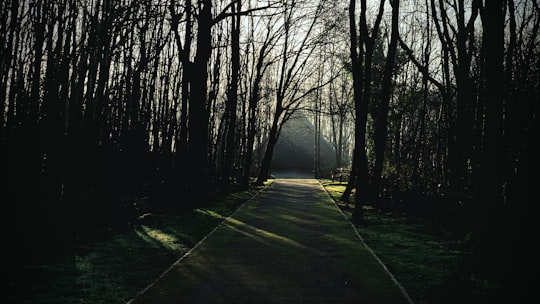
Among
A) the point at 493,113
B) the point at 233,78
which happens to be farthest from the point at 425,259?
the point at 233,78

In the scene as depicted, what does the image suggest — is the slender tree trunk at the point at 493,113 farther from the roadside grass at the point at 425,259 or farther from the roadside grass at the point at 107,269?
the roadside grass at the point at 107,269

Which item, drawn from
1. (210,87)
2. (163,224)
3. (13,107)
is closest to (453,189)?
(163,224)

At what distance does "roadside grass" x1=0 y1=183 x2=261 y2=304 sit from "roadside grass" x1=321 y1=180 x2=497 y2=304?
351cm

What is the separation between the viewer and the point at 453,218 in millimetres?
12281

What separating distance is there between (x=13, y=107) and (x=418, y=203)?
466 inches

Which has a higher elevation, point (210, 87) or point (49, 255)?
point (210, 87)

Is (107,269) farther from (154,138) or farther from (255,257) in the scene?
(154,138)

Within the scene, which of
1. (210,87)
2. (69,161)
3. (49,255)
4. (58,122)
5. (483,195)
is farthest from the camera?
(210,87)

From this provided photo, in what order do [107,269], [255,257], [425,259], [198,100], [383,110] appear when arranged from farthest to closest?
[383,110] → [198,100] → [425,259] → [255,257] → [107,269]

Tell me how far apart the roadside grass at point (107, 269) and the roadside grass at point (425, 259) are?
3505mm

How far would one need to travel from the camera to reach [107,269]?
23.0ft

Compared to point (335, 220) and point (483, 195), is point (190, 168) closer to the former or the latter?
point (335, 220)

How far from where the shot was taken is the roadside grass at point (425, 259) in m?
6.02

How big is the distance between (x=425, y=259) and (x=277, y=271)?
2837 mm
